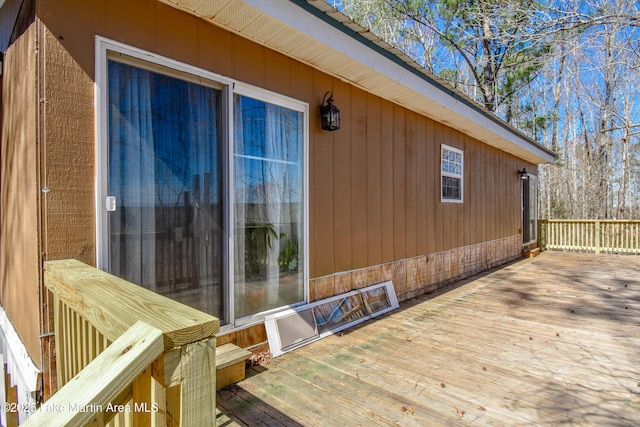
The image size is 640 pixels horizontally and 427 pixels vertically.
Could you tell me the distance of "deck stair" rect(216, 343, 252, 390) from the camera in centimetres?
231

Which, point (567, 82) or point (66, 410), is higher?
point (567, 82)

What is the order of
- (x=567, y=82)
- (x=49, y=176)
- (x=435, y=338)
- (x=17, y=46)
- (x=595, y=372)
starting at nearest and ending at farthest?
(x=49, y=176)
(x=17, y=46)
(x=595, y=372)
(x=435, y=338)
(x=567, y=82)

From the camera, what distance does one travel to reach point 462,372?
2.57m

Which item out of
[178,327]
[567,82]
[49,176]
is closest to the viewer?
[178,327]

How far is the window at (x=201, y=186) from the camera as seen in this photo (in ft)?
6.72

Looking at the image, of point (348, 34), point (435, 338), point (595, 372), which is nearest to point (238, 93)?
point (348, 34)

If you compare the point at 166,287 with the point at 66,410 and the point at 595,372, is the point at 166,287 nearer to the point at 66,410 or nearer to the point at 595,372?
the point at 66,410

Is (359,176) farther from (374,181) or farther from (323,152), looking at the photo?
(323,152)

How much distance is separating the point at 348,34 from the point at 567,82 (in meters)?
15.3

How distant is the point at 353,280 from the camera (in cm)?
382

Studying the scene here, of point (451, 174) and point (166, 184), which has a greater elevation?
point (451, 174)

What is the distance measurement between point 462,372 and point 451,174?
3.88 metres

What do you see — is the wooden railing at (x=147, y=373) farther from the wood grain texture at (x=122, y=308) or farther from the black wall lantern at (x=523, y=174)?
the black wall lantern at (x=523, y=174)

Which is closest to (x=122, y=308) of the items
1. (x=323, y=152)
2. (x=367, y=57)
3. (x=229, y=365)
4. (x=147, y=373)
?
(x=147, y=373)
